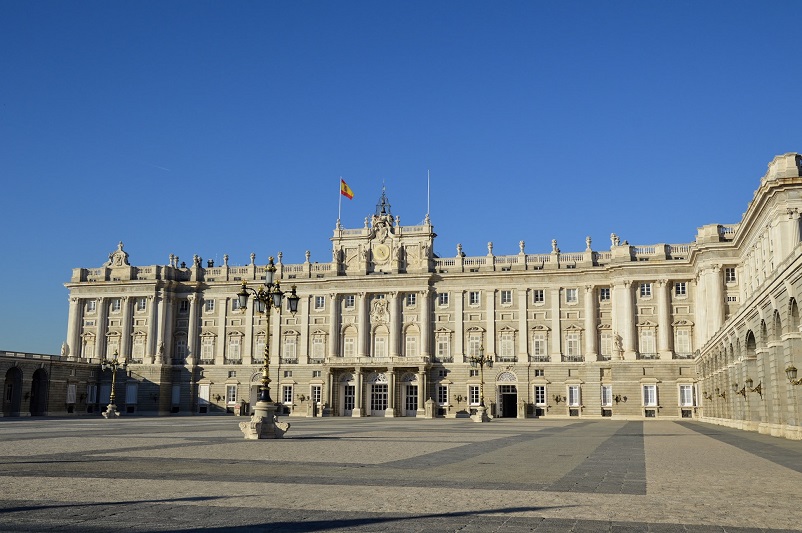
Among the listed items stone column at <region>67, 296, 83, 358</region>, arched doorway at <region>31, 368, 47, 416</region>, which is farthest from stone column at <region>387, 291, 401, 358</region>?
stone column at <region>67, 296, 83, 358</region>

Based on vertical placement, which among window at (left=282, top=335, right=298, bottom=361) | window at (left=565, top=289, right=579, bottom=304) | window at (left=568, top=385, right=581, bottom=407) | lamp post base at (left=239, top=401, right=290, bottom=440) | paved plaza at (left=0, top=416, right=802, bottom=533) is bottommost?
paved plaza at (left=0, top=416, right=802, bottom=533)

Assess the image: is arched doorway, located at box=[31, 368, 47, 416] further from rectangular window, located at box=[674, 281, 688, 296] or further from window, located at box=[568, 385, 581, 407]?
rectangular window, located at box=[674, 281, 688, 296]

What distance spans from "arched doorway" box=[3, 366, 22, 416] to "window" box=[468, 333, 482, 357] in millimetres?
44507

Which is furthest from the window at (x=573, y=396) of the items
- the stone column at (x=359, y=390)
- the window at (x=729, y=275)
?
the stone column at (x=359, y=390)

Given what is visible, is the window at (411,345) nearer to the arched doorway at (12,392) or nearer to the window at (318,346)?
the window at (318,346)

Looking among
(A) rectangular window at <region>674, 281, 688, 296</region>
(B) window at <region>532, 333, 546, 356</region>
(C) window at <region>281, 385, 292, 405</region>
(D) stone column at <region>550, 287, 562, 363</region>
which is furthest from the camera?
(C) window at <region>281, 385, 292, 405</region>

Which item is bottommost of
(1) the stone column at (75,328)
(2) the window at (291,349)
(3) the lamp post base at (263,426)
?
(3) the lamp post base at (263,426)

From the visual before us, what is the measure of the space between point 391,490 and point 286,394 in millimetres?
76818

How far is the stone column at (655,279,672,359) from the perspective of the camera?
7888 centimetres

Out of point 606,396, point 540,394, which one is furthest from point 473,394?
point 606,396

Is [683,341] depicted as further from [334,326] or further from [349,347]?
[334,326]

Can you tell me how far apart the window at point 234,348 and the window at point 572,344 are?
36.3m

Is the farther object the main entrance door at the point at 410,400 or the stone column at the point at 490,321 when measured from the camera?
the main entrance door at the point at 410,400

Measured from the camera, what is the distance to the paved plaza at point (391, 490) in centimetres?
1143
